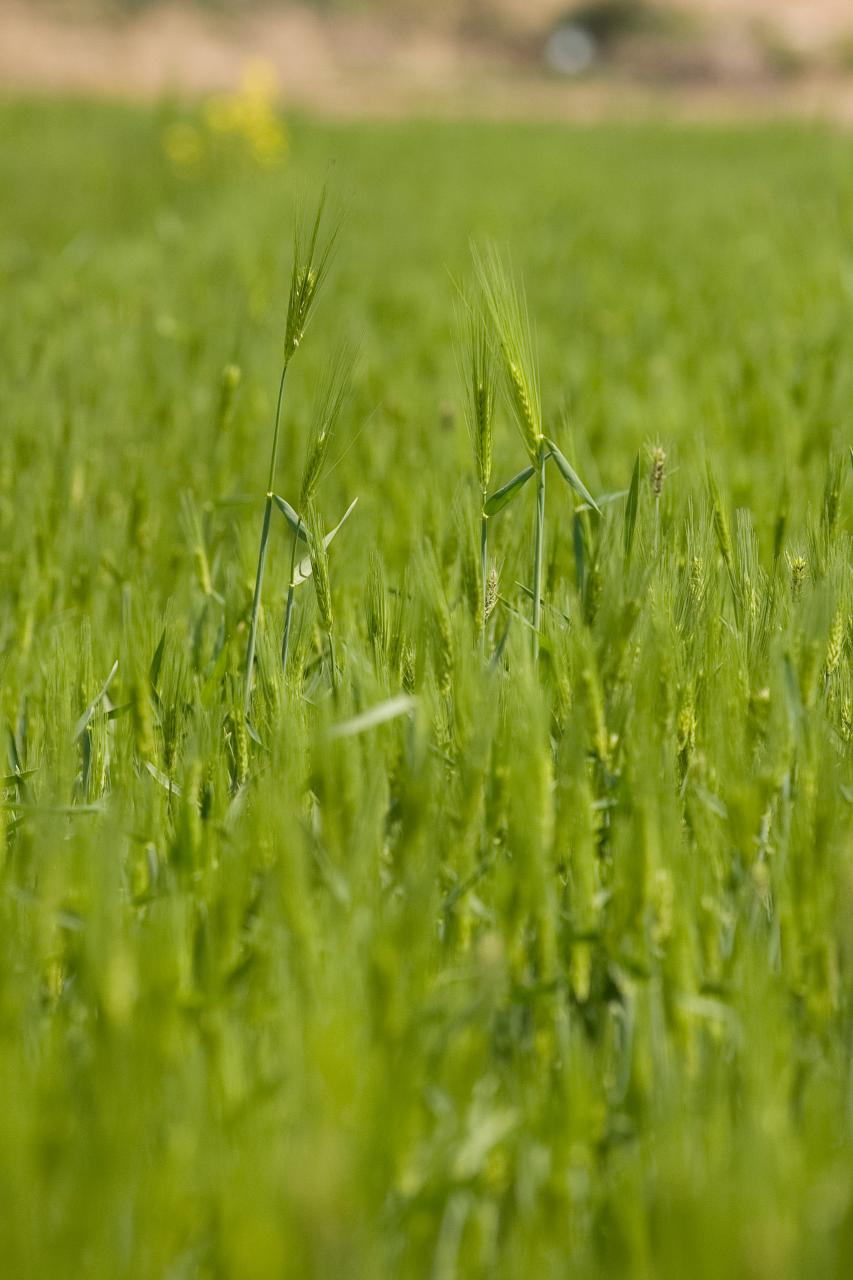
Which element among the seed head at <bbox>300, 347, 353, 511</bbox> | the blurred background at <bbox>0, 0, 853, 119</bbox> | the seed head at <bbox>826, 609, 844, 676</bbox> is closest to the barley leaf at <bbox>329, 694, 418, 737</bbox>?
the seed head at <bbox>300, 347, 353, 511</bbox>

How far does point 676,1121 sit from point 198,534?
0.93 metres

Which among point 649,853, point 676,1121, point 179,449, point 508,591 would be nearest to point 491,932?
point 649,853

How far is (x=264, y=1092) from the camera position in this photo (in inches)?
26.3

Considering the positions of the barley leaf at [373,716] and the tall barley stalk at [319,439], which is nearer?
the barley leaf at [373,716]

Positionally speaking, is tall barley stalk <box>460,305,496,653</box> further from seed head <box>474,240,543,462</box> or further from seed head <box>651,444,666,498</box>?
seed head <box>651,444,666,498</box>

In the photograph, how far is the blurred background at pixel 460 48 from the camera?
30.0 m

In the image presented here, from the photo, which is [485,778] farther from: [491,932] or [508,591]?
[508,591]

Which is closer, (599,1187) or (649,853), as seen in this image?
(599,1187)

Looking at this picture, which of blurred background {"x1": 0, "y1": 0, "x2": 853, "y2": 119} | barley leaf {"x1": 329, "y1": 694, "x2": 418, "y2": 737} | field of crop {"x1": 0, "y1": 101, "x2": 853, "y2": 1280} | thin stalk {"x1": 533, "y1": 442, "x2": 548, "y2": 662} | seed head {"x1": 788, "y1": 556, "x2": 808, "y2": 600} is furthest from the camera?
blurred background {"x1": 0, "y1": 0, "x2": 853, "y2": 119}

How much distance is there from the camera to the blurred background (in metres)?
30.0

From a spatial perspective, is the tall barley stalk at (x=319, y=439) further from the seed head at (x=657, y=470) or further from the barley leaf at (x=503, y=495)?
the seed head at (x=657, y=470)

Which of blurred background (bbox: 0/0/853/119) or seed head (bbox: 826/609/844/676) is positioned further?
blurred background (bbox: 0/0/853/119)

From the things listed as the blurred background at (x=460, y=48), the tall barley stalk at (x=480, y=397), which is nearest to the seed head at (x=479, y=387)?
the tall barley stalk at (x=480, y=397)

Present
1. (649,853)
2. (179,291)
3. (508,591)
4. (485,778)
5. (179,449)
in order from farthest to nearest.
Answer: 1. (179,291)
2. (179,449)
3. (508,591)
4. (485,778)
5. (649,853)
